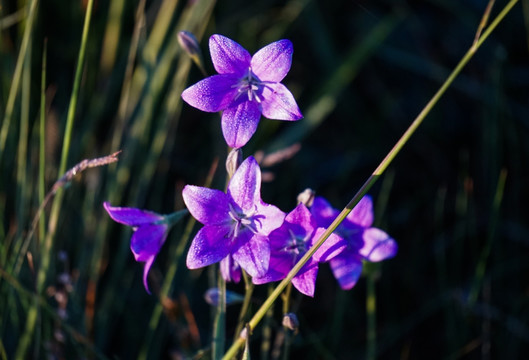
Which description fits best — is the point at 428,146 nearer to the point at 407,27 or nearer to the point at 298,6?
the point at 407,27

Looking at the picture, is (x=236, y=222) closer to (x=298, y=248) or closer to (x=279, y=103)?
(x=298, y=248)

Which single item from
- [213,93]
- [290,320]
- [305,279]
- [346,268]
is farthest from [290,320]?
[213,93]

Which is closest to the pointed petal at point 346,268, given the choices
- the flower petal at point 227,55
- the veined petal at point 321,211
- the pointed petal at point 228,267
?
the veined petal at point 321,211

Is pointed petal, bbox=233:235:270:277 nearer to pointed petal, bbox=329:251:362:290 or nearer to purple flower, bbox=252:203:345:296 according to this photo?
purple flower, bbox=252:203:345:296

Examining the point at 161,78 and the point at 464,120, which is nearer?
the point at 161,78

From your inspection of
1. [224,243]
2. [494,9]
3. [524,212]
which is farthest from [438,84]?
[224,243]

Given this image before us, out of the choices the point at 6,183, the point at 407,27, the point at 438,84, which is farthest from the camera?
the point at 407,27
